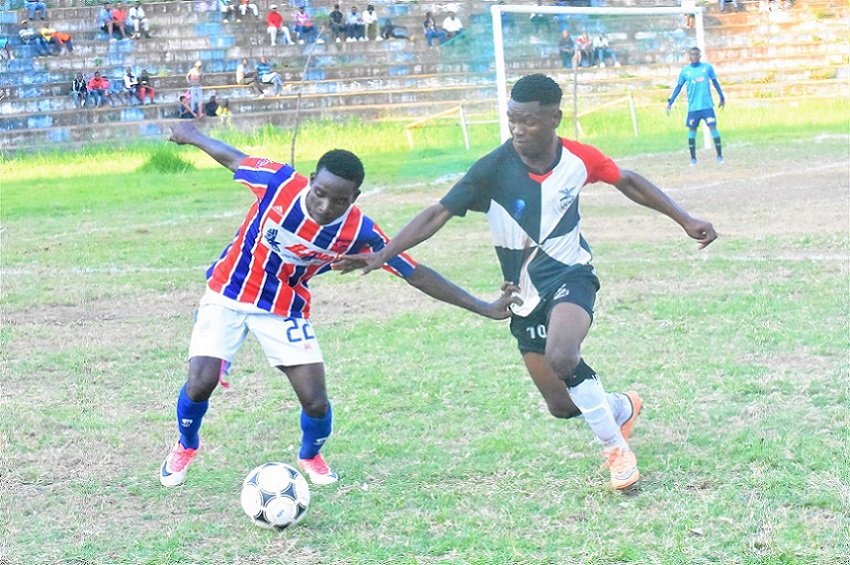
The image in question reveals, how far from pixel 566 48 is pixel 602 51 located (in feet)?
6.52

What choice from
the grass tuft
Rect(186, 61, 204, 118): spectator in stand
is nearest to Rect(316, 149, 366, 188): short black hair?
the grass tuft

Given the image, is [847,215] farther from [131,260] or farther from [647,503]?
[647,503]

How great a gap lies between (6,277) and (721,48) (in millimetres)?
22701

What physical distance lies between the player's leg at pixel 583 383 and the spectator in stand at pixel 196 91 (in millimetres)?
23296

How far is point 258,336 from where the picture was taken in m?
5.18

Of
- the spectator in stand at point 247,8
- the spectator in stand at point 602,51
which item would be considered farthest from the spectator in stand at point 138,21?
the spectator in stand at point 602,51

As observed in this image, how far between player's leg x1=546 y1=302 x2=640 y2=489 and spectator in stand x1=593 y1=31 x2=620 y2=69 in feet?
60.4

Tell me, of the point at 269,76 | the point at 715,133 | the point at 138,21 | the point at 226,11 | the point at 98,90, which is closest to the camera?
the point at 715,133

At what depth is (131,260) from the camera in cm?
1175

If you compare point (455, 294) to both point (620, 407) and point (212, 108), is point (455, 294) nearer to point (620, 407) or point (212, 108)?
point (620, 407)

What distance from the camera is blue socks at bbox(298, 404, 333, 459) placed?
5199 mm

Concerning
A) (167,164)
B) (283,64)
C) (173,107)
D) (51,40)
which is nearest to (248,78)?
(283,64)

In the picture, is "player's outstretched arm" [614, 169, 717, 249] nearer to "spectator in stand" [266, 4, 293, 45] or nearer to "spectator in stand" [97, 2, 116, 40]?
"spectator in stand" [266, 4, 293, 45]

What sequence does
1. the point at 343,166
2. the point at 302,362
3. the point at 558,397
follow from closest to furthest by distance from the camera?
1. the point at 343,166
2. the point at 302,362
3. the point at 558,397
